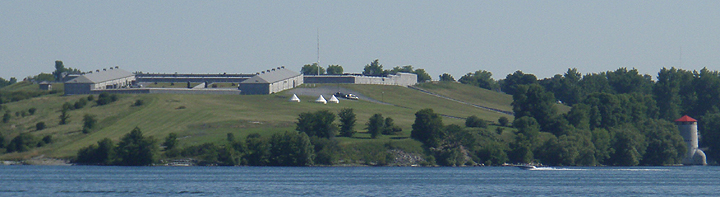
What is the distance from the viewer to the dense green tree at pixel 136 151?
15038 centimetres

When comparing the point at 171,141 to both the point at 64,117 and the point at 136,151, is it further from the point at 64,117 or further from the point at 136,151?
the point at 64,117

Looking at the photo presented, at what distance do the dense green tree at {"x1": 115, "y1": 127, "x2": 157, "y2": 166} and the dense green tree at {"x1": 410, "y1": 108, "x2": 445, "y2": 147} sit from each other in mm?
41513

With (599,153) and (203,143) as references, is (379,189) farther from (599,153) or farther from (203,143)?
(599,153)

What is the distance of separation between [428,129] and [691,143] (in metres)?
53.2

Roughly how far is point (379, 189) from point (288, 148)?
1979 inches

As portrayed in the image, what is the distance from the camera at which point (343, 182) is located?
111562 millimetres

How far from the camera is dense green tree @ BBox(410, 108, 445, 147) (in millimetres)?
159750

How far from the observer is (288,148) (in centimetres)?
14925

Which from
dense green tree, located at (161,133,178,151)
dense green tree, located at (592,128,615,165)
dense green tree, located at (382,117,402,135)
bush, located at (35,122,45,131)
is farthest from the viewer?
bush, located at (35,122,45,131)

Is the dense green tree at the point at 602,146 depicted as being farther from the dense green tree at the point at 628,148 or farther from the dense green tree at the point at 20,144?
the dense green tree at the point at 20,144

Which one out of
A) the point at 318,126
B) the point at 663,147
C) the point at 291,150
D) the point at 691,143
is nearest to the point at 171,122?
the point at 318,126

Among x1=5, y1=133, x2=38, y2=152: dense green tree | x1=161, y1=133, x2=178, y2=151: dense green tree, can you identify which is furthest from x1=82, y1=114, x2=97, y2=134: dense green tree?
x1=161, y1=133, x2=178, y2=151: dense green tree

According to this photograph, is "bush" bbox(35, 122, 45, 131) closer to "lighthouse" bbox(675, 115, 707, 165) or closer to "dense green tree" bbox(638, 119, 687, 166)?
"dense green tree" bbox(638, 119, 687, 166)

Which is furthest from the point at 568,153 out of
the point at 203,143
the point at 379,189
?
the point at 379,189
